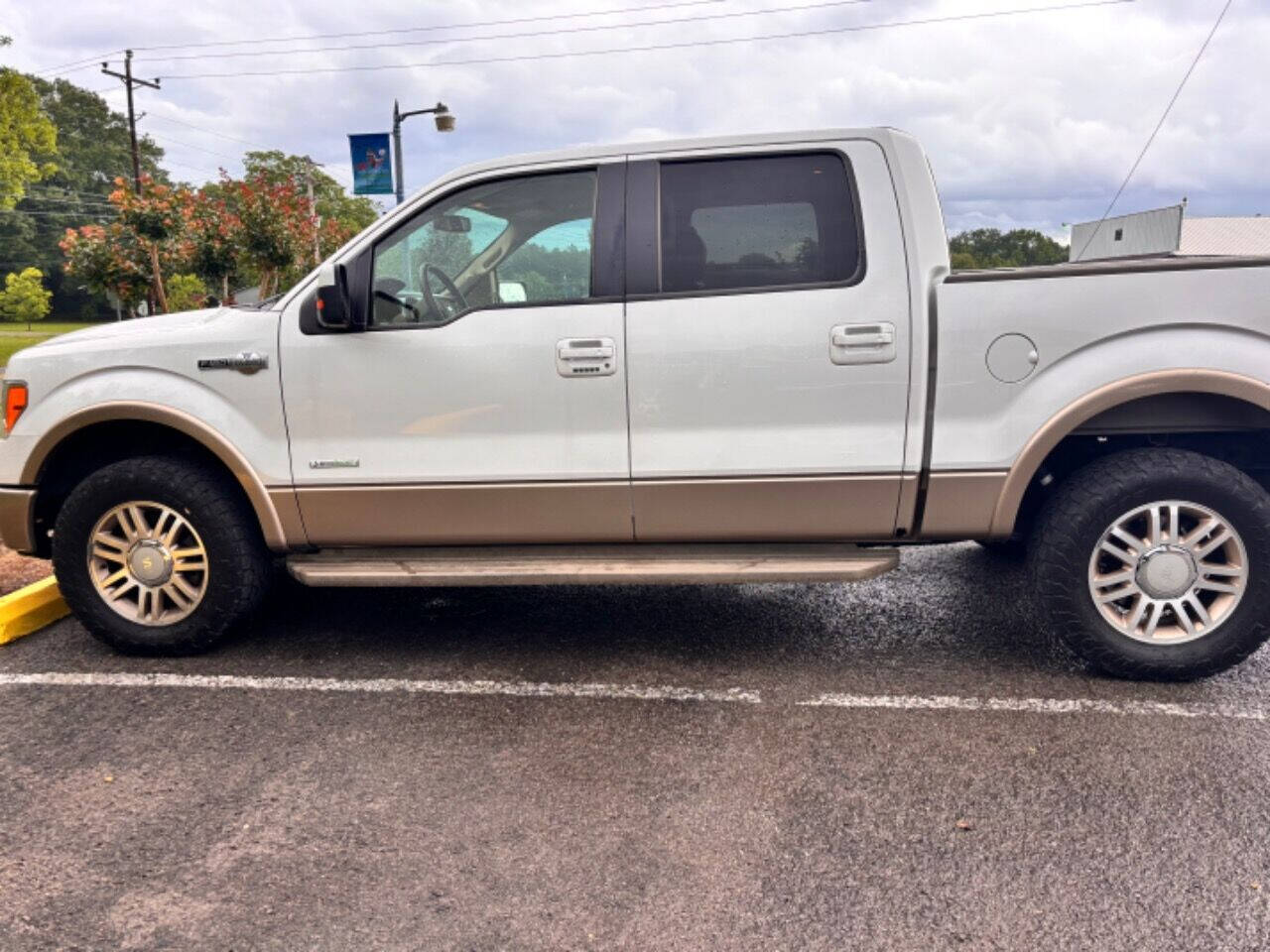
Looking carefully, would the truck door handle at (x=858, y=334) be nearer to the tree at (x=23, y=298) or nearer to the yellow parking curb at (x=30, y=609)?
the yellow parking curb at (x=30, y=609)

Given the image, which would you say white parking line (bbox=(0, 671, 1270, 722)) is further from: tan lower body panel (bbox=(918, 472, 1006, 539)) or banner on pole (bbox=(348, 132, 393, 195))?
banner on pole (bbox=(348, 132, 393, 195))

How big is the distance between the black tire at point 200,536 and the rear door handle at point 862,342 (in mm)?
2537

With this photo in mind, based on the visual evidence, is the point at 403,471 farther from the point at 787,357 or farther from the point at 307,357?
the point at 787,357

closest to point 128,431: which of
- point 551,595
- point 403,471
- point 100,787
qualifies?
point 403,471

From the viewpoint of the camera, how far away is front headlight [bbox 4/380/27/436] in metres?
3.94

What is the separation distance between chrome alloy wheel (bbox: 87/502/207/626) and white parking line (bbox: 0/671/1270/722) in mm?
293

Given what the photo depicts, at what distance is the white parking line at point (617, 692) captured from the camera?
11.4ft

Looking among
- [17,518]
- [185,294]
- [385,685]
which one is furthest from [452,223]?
[185,294]

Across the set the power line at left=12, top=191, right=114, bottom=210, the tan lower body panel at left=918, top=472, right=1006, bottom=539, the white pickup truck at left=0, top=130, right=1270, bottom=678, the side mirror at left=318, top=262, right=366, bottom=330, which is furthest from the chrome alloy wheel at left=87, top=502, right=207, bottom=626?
the power line at left=12, top=191, right=114, bottom=210

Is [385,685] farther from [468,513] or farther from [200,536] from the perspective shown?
[200,536]

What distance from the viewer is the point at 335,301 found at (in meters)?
3.63

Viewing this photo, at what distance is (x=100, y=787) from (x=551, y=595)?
2360 mm

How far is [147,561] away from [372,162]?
17097 millimetres

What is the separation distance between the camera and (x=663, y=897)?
95.0 inches
